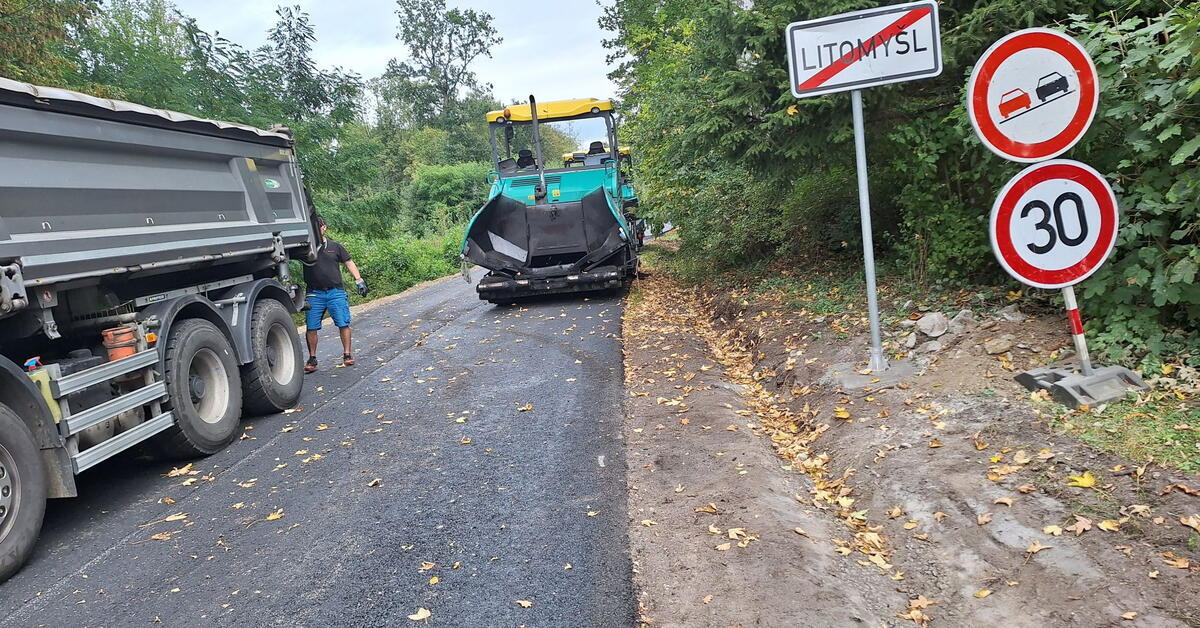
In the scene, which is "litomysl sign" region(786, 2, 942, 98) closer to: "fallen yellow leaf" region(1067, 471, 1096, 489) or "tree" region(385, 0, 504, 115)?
"fallen yellow leaf" region(1067, 471, 1096, 489)

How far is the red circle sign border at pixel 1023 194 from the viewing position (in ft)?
12.1

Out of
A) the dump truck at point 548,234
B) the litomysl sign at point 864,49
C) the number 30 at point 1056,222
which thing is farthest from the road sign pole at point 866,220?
the dump truck at point 548,234

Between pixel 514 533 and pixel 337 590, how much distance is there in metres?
0.91

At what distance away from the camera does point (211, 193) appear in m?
6.30

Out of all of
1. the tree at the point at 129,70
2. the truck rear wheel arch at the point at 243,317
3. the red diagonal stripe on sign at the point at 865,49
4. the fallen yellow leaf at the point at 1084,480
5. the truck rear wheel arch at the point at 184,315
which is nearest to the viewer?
the fallen yellow leaf at the point at 1084,480

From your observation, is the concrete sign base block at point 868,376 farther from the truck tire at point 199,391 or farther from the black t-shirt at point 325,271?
the black t-shirt at point 325,271

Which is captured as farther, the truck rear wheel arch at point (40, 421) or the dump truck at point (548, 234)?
the dump truck at point (548, 234)

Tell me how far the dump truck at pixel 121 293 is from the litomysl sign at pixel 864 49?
4692 millimetres

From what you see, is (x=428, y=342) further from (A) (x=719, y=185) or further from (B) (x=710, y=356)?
(A) (x=719, y=185)

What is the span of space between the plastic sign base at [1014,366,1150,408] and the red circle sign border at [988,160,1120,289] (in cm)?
56

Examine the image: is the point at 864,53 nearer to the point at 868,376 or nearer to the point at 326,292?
the point at 868,376

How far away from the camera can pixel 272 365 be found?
7.15 m

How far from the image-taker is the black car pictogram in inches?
148

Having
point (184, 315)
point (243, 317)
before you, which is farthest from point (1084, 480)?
point (243, 317)
